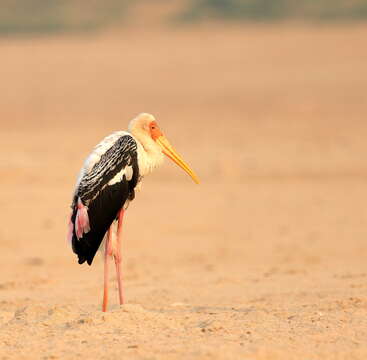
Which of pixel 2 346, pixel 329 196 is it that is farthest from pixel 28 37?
pixel 2 346

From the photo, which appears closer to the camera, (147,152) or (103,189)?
(103,189)

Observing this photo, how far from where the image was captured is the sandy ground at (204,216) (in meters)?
6.73

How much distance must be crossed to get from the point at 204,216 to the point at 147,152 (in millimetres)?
6148

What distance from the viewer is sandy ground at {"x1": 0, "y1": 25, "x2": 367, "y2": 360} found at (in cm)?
673

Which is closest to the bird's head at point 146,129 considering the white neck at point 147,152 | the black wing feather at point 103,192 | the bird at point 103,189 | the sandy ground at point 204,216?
the white neck at point 147,152

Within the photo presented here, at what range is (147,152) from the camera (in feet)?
26.6

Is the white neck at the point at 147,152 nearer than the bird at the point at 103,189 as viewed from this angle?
No

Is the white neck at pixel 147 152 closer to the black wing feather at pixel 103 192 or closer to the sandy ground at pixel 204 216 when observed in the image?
the black wing feather at pixel 103 192

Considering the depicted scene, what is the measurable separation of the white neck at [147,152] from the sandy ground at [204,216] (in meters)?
1.13

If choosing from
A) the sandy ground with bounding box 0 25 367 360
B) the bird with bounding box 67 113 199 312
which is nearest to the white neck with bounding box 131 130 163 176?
the bird with bounding box 67 113 199 312

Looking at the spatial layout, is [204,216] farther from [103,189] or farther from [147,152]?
[103,189]

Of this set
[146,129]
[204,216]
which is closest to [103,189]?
[146,129]

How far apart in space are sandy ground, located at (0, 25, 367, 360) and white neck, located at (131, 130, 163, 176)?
44.6 inches

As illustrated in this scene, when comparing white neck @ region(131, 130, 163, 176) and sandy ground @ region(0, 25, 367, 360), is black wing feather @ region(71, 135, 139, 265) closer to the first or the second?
white neck @ region(131, 130, 163, 176)
